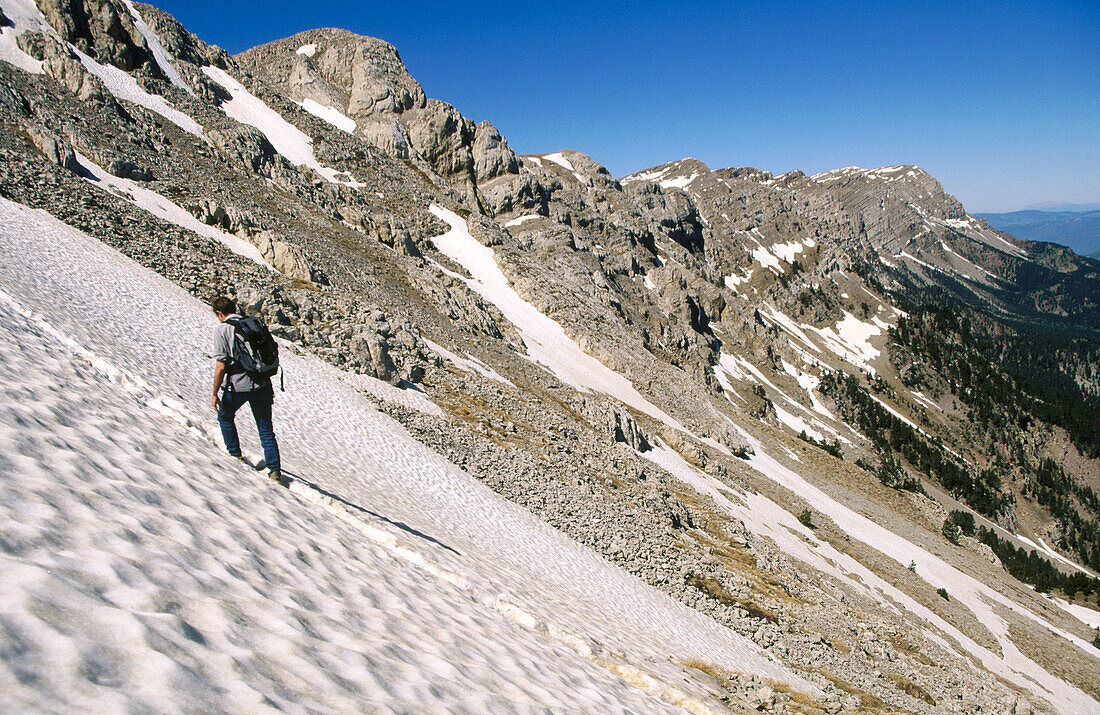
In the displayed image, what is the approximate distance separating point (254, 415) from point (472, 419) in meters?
17.2

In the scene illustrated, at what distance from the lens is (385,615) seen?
5.97m

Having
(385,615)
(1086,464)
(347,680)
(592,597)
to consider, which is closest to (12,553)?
(347,680)

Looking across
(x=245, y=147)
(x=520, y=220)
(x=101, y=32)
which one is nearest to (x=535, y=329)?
(x=520, y=220)

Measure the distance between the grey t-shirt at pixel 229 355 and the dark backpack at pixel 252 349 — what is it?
0.05 meters

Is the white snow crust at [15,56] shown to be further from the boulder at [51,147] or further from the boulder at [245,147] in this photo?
the boulder at [51,147]

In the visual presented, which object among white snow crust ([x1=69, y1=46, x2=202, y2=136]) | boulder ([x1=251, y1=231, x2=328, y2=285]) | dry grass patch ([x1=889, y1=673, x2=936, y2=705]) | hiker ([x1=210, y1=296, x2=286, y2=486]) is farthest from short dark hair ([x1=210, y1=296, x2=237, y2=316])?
white snow crust ([x1=69, y1=46, x2=202, y2=136])

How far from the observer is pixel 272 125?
195 feet

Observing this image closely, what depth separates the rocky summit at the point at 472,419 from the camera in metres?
5.48

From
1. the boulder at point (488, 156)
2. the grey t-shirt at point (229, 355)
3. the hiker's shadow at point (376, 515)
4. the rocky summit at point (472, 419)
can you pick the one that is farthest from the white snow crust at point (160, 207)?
the boulder at point (488, 156)

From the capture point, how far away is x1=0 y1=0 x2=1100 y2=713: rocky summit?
5.48 metres

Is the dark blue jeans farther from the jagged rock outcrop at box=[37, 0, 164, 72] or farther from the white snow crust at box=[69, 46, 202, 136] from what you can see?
the jagged rock outcrop at box=[37, 0, 164, 72]

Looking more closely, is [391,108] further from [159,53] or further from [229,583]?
[229,583]

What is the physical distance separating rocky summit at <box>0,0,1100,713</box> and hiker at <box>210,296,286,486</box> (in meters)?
0.68

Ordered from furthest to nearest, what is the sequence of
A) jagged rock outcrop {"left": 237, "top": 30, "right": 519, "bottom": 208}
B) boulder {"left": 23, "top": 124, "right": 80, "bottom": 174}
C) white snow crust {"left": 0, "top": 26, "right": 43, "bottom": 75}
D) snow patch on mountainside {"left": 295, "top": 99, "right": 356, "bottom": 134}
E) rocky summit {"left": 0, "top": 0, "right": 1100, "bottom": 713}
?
1. jagged rock outcrop {"left": 237, "top": 30, "right": 519, "bottom": 208}
2. snow patch on mountainside {"left": 295, "top": 99, "right": 356, "bottom": 134}
3. white snow crust {"left": 0, "top": 26, "right": 43, "bottom": 75}
4. boulder {"left": 23, "top": 124, "right": 80, "bottom": 174}
5. rocky summit {"left": 0, "top": 0, "right": 1100, "bottom": 713}
